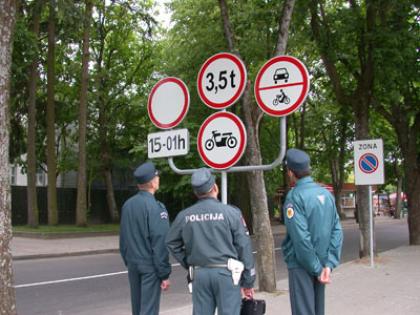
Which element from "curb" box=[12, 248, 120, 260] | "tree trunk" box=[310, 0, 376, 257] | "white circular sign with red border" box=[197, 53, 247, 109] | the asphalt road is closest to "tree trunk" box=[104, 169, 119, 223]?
"curb" box=[12, 248, 120, 260]

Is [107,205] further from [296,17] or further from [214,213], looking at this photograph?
[214,213]

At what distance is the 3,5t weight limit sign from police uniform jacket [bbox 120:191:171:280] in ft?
2.07

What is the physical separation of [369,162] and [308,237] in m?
8.60

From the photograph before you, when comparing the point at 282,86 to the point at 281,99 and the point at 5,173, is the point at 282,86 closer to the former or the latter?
the point at 281,99

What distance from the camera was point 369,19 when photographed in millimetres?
15250

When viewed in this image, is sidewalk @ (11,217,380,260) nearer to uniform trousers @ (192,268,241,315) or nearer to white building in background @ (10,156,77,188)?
uniform trousers @ (192,268,241,315)

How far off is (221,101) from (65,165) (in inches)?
1148

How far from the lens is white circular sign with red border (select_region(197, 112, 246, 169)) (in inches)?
223

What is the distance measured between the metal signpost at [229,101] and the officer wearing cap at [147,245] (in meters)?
0.52

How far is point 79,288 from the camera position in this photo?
36.2 feet

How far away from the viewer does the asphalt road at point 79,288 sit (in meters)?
9.04

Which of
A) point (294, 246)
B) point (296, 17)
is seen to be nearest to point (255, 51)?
point (296, 17)

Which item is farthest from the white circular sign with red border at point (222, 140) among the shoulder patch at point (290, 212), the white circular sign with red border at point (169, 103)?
the shoulder patch at point (290, 212)

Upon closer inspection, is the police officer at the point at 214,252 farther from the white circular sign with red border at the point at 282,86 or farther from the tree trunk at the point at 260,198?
the tree trunk at the point at 260,198
